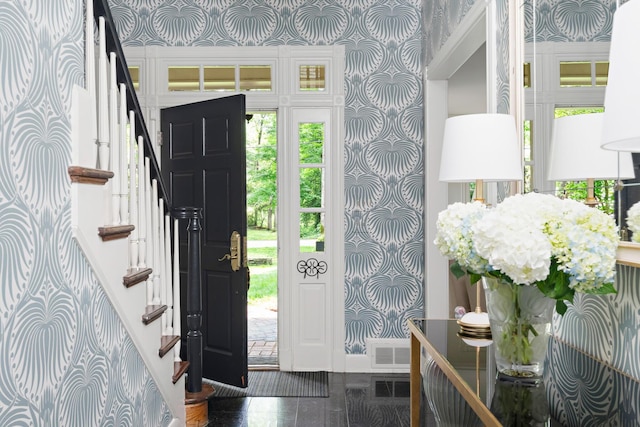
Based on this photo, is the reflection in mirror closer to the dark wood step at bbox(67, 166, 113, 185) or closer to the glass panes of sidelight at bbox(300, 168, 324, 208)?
the dark wood step at bbox(67, 166, 113, 185)

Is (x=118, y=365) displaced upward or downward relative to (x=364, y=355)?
upward

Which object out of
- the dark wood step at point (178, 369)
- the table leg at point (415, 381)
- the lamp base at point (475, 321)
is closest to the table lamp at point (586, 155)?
the lamp base at point (475, 321)

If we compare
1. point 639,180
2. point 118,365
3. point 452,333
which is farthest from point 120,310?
point 639,180

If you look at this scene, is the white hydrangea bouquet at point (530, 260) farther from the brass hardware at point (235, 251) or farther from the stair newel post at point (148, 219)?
the brass hardware at point (235, 251)

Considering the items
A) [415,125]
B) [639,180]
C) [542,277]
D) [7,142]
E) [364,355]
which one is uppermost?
[415,125]

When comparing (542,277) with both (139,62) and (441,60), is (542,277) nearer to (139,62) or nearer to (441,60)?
(441,60)

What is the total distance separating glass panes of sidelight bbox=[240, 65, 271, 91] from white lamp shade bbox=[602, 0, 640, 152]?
4153 mm

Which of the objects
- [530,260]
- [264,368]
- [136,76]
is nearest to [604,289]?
A: [530,260]

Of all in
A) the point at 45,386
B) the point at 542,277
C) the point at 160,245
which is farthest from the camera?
the point at 160,245

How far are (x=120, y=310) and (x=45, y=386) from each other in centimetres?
61

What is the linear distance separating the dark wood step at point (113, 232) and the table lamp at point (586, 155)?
1551mm

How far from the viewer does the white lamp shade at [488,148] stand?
1.99m

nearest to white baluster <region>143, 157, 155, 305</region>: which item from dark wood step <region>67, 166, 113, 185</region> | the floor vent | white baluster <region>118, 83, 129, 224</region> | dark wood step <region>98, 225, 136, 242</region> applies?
white baluster <region>118, 83, 129, 224</region>

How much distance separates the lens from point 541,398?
4.51 feet
